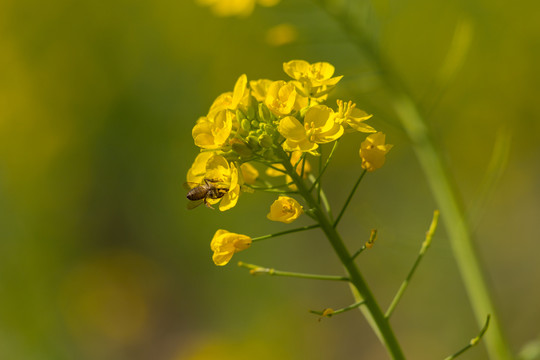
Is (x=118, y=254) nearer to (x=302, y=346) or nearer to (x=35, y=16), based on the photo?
(x=302, y=346)

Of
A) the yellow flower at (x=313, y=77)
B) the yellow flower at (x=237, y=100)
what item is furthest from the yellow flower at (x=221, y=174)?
the yellow flower at (x=313, y=77)

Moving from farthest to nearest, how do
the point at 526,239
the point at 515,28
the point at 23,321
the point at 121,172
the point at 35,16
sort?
1. the point at 35,16
2. the point at 121,172
3. the point at 526,239
4. the point at 515,28
5. the point at 23,321

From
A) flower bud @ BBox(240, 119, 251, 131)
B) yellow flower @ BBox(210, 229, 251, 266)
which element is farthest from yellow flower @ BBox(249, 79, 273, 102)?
yellow flower @ BBox(210, 229, 251, 266)

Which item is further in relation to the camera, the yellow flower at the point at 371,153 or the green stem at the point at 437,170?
the green stem at the point at 437,170

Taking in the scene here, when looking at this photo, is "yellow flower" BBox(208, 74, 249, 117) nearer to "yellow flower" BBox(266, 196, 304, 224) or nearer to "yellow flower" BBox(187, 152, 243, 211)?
"yellow flower" BBox(187, 152, 243, 211)

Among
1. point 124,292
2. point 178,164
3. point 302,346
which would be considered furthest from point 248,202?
point 124,292

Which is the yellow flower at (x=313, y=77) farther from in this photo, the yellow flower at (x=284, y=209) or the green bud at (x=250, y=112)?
the yellow flower at (x=284, y=209)

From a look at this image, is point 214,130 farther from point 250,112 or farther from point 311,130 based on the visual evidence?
point 311,130
